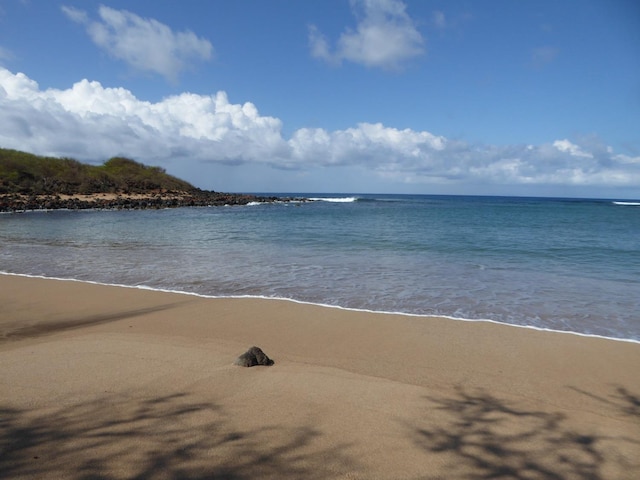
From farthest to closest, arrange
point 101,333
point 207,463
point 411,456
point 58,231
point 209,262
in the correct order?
point 58,231
point 209,262
point 101,333
point 411,456
point 207,463

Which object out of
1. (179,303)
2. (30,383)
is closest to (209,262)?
(179,303)

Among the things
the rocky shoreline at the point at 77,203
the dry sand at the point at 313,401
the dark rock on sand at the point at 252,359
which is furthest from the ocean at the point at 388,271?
the rocky shoreline at the point at 77,203

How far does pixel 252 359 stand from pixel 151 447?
1.80 metres

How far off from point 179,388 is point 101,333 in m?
2.61

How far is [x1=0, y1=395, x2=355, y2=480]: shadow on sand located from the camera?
278 cm

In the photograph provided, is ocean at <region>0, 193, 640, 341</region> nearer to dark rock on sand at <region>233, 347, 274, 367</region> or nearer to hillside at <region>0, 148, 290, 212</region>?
dark rock on sand at <region>233, 347, 274, 367</region>

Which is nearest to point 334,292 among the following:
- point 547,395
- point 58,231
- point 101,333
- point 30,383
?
point 101,333

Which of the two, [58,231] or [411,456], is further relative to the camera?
[58,231]

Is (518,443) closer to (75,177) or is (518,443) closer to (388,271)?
(388,271)

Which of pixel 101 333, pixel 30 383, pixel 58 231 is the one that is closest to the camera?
pixel 30 383

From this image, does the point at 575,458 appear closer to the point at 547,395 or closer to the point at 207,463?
the point at 547,395

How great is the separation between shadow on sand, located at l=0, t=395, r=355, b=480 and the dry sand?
0.04 ft

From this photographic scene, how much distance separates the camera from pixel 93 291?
9055 millimetres

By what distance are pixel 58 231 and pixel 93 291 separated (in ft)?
→ 54.0
